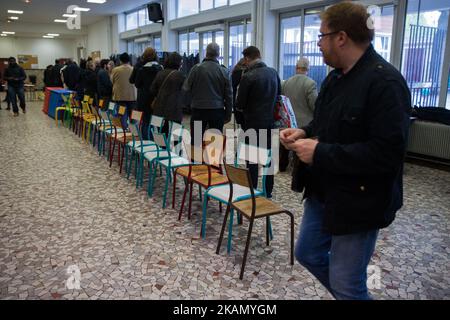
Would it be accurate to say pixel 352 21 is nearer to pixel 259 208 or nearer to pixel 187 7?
pixel 259 208

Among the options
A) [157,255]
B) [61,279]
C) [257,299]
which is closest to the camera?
[257,299]

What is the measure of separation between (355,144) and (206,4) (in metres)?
9.67

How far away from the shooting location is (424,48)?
5.86 m

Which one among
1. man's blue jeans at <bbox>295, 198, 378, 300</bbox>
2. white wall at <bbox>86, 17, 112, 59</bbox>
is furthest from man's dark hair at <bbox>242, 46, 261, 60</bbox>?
white wall at <bbox>86, 17, 112, 59</bbox>

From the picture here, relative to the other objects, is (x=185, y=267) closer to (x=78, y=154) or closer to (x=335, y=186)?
(x=335, y=186)

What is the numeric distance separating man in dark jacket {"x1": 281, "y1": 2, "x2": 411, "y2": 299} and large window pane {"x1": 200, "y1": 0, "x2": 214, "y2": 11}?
9.07 metres

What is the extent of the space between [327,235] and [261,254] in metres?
1.24

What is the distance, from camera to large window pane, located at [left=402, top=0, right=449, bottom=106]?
18.5 ft

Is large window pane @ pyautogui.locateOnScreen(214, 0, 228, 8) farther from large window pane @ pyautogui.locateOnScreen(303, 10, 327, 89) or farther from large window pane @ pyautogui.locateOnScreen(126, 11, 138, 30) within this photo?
large window pane @ pyautogui.locateOnScreen(126, 11, 138, 30)

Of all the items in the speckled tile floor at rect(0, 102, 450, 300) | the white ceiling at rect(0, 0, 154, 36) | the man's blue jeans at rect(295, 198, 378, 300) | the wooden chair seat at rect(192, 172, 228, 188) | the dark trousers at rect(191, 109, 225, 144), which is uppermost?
the white ceiling at rect(0, 0, 154, 36)

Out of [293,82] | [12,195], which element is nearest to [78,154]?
[12,195]

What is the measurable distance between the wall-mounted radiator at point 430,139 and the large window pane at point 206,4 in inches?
246

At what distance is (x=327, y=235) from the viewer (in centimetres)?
169

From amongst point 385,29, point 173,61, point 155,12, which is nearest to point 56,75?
point 155,12
